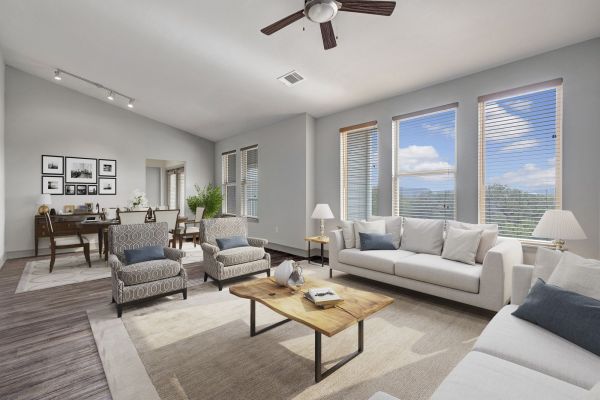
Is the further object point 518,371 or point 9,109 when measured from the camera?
point 9,109

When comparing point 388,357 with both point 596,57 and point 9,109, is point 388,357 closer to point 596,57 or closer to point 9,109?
point 596,57

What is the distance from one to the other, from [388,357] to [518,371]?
1013mm

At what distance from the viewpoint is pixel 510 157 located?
11.5 feet

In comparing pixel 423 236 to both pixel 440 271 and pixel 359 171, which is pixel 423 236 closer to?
pixel 440 271

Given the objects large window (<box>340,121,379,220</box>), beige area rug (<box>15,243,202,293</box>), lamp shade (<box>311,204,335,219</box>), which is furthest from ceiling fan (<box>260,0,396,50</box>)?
beige area rug (<box>15,243,202,293</box>)

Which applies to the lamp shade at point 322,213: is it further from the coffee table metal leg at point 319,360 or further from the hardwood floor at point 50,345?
the hardwood floor at point 50,345

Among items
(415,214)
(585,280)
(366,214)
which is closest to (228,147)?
(366,214)

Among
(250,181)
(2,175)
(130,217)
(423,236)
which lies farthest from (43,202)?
(423,236)

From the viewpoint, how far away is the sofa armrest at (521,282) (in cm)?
213

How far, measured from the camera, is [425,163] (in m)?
4.32

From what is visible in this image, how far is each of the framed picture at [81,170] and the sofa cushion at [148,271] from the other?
4655 mm

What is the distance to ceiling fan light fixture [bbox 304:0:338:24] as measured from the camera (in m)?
2.08

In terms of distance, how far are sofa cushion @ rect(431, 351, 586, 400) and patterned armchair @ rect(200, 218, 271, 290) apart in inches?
117

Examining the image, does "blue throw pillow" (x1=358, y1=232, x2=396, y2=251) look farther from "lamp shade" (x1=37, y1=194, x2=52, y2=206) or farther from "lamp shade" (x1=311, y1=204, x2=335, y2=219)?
"lamp shade" (x1=37, y1=194, x2=52, y2=206)
